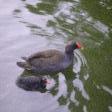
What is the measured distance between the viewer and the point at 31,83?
9.48 m

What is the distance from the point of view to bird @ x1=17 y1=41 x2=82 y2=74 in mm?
10211

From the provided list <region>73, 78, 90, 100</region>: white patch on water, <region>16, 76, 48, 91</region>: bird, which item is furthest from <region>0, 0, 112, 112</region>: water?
<region>16, 76, 48, 91</region>: bird

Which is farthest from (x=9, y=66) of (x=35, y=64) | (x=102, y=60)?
(x=102, y=60)

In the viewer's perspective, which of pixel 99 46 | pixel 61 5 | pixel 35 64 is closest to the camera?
pixel 35 64

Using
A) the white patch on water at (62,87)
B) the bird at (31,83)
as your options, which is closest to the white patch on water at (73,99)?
the white patch on water at (62,87)

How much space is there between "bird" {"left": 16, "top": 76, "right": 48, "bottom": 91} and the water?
0.11 m

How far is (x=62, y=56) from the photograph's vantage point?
10.6 m

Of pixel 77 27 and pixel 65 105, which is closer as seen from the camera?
pixel 65 105

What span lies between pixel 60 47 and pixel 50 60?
991 mm

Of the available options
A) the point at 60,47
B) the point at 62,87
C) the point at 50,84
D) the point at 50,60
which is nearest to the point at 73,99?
the point at 62,87

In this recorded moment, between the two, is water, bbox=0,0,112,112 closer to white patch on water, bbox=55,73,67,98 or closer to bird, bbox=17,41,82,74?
white patch on water, bbox=55,73,67,98

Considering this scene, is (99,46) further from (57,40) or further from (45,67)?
(45,67)

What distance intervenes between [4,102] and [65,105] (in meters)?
1.18

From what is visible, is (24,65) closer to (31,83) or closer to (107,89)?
(31,83)
